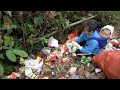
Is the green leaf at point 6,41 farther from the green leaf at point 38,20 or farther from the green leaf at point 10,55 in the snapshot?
the green leaf at point 38,20

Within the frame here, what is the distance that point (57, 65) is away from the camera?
332 cm

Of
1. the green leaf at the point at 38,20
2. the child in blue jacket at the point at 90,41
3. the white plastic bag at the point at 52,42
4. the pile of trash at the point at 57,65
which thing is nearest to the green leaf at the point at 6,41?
the pile of trash at the point at 57,65

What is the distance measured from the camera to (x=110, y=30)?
3.46 metres

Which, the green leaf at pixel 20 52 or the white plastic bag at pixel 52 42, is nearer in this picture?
the green leaf at pixel 20 52

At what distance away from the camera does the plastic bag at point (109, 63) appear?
115 inches

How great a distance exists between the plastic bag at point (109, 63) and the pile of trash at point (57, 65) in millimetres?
124

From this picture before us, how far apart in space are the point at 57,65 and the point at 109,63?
69 centimetres

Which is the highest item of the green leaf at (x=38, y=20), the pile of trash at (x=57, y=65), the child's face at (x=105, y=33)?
the green leaf at (x=38, y=20)

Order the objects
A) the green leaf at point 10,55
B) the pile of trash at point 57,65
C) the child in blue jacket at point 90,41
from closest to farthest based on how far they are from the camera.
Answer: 1. the green leaf at point 10,55
2. the pile of trash at point 57,65
3. the child in blue jacket at point 90,41

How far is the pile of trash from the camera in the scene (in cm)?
317

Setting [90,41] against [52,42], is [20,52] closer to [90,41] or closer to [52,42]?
[52,42]

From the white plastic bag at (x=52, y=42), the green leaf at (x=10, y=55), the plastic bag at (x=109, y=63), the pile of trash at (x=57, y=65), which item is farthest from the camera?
the white plastic bag at (x=52, y=42)

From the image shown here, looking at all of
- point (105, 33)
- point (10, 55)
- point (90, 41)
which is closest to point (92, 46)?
point (90, 41)
